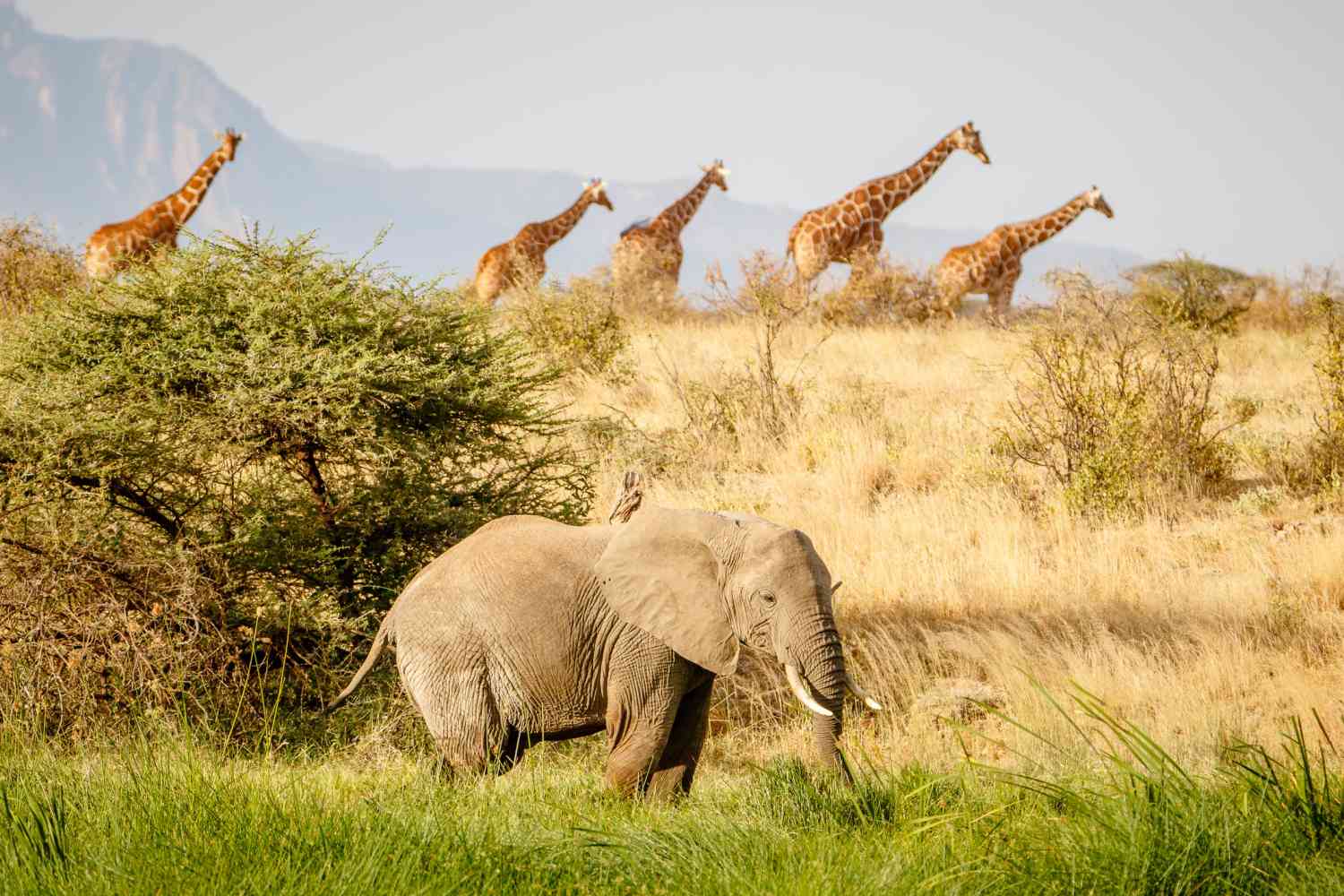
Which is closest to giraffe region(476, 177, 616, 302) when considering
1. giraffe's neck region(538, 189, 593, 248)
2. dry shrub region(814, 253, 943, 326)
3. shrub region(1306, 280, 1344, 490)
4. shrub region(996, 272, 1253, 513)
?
giraffe's neck region(538, 189, 593, 248)

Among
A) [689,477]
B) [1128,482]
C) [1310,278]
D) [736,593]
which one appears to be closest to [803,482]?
[689,477]

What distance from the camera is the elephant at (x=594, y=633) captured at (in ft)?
16.0

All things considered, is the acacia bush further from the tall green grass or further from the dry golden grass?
the dry golden grass

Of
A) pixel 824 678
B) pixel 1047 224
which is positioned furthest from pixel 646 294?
pixel 824 678

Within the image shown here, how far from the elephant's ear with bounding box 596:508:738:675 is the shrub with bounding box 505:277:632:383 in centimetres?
993

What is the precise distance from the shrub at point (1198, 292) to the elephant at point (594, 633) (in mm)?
12798

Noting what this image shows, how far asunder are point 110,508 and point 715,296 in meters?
10.7

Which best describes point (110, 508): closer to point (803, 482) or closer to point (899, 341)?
point (803, 482)

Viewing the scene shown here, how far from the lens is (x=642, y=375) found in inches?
613

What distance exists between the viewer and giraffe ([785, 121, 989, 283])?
21875mm

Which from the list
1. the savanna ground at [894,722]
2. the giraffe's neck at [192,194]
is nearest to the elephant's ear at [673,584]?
the savanna ground at [894,722]

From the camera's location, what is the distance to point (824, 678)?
4680 millimetres

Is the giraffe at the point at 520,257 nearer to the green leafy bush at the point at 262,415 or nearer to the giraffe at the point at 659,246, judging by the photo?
the giraffe at the point at 659,246

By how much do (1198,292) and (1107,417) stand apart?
29.2 ft
